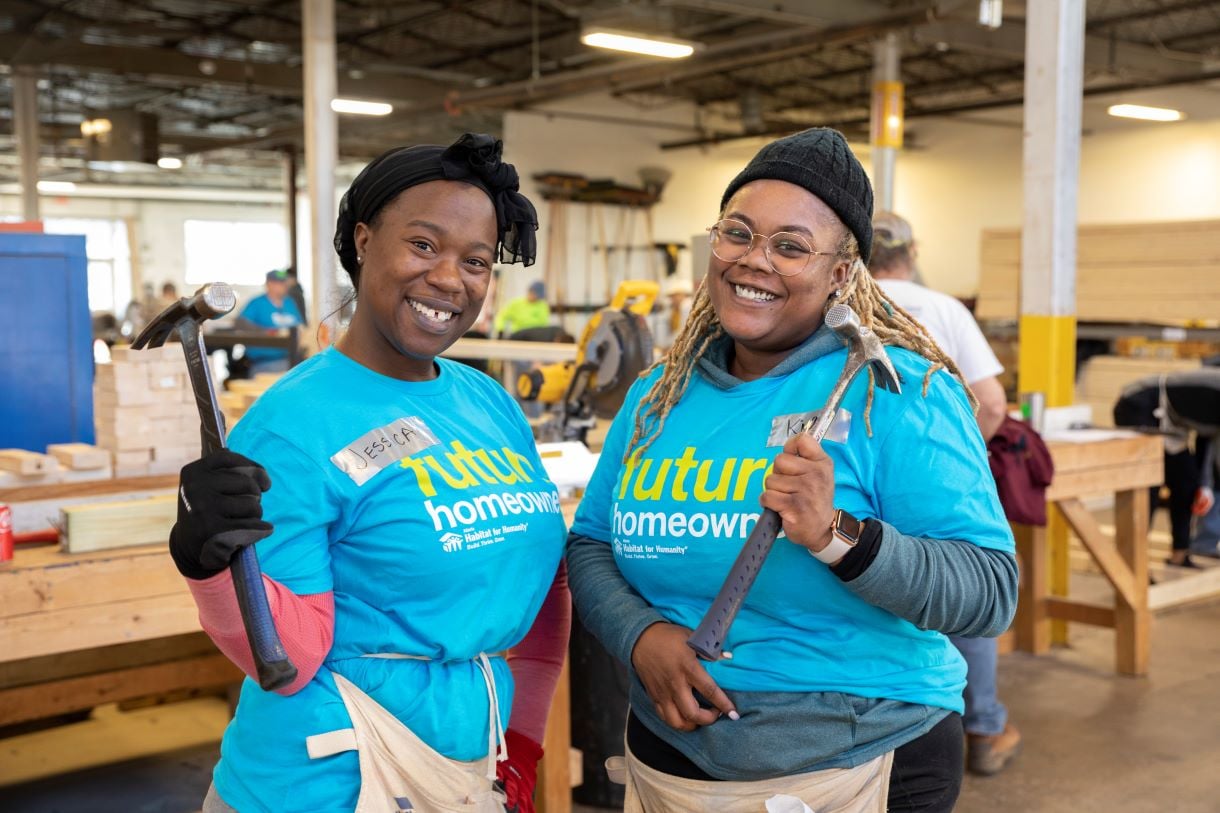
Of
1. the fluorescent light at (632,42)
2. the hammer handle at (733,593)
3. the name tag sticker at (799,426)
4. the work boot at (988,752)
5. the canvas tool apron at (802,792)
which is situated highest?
the fluorescent light at (632,42)

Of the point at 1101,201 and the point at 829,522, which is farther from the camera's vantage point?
the point at 1101,201

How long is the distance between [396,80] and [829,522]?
12491 millimetres

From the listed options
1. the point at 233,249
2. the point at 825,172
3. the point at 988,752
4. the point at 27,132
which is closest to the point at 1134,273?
the point at 988,752

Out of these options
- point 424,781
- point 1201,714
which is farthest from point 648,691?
point 1201,714

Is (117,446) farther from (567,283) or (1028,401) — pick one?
(567,283)

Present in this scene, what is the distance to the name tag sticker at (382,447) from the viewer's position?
133cm

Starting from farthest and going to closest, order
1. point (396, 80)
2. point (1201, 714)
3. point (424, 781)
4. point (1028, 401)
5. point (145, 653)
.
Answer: point (396, 80), point (1028, 401), point (1201, 714), point (145, 653), point (424, 781)

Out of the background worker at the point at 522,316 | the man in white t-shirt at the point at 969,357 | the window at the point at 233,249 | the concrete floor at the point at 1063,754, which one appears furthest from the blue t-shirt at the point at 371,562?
the window at the point at 233,249

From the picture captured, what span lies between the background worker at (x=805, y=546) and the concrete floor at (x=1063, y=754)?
2.04 m

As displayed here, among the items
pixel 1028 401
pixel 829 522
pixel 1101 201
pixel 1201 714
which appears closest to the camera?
pixel 829 522

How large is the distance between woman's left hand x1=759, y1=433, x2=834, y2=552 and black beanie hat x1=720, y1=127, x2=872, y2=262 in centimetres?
35

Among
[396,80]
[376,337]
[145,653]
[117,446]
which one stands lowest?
[145,653]

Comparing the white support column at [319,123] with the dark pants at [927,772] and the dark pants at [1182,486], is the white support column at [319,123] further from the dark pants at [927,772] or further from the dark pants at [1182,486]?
the dark pants at [927,772]

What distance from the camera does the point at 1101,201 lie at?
587 inches
